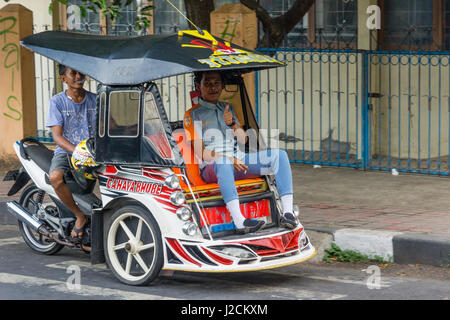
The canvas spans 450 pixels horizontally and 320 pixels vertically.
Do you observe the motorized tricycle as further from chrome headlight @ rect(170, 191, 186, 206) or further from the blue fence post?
the blue fence post

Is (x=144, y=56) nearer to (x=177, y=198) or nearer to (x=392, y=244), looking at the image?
(x=177, y=198)

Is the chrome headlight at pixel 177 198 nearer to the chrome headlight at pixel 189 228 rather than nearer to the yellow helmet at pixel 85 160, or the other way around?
the chrome headlight at pixel 189 228

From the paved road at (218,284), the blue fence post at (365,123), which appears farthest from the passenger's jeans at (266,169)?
the blue fence post at (365,123)

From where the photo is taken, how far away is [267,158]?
268 inches

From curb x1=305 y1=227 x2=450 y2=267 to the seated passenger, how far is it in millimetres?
1111

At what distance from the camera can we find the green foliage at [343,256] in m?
7.52

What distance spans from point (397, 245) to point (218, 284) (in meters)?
1.67

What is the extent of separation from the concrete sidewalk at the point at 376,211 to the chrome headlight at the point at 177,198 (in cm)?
183

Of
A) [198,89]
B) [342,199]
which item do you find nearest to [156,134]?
[198,89]

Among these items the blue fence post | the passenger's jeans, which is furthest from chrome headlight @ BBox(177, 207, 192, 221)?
the blue fence post

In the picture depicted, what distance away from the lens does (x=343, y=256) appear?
759cm

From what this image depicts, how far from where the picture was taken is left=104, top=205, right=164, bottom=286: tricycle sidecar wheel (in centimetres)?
640
